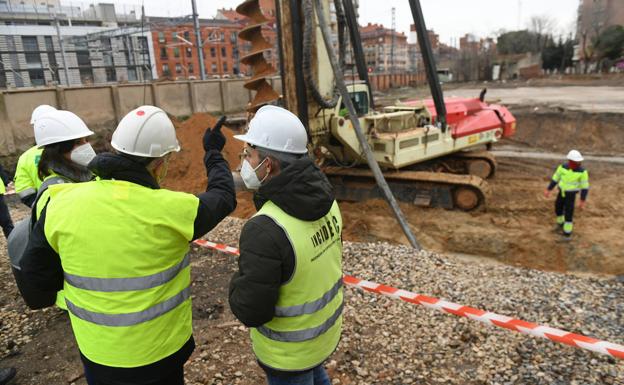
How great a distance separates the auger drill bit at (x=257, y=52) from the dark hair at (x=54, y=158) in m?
4.72

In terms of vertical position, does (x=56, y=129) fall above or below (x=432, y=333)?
above

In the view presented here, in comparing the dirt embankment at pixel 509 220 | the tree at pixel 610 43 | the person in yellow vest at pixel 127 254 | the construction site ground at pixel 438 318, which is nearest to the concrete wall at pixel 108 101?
the dirt embankment at pixel 509 220

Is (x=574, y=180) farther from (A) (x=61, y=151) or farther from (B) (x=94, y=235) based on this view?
(B) (x=94, y=235)

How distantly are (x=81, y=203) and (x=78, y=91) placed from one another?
14.8 meters

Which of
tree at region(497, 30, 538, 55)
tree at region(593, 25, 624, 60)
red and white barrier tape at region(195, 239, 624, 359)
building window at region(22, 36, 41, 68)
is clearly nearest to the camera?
red and white barrier tape at region(195, 239, 624, 359)

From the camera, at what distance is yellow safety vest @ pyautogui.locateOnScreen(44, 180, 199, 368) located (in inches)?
76.9

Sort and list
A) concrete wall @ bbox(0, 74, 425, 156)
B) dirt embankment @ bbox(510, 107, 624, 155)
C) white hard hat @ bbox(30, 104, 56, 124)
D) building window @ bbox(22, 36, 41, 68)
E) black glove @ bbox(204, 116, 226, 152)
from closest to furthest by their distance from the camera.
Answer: black glove @ bbox(204, 116, 226, 152) < white hard hat @ bbox(30, 104, 56, 124) < concrete wall @ bbox(0, 74, 425, 156) < dirt embankment @ bbox(510, 107, 624, 155) < building window @ bbox(22, 36, 41, 68)

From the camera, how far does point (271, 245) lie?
1.93 m

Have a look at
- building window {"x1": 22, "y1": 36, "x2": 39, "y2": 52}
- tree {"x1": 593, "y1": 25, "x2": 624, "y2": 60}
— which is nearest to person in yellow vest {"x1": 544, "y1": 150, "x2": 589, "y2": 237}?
tree {"x1": 593, "y1": 25, "x2": 624, "y2": 60}

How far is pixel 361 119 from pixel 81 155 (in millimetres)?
7165

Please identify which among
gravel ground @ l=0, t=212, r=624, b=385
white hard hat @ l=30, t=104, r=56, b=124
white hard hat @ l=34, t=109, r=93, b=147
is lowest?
gravel ground @ l=0, t=212, r=624, b=385

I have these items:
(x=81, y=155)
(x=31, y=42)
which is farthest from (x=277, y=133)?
(x=31, y=42)

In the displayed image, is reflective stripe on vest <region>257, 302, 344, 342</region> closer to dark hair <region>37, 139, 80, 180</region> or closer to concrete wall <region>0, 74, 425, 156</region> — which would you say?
dark hair <region>37, 139, 80, 180</region>

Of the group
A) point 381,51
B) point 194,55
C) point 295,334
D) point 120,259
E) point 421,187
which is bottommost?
point 421,187
